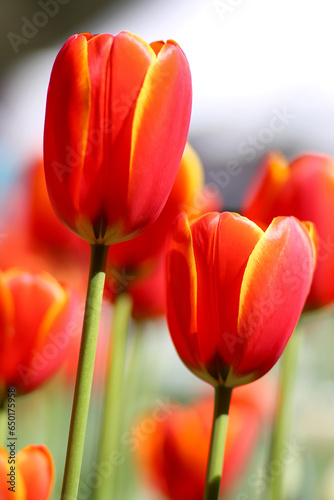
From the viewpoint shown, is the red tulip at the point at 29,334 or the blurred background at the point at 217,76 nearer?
the red tulip at the point at 29,334

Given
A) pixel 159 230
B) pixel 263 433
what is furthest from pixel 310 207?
pixel 263 433

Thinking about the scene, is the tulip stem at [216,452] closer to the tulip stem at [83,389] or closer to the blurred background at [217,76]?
the tulip stem at [83,389]

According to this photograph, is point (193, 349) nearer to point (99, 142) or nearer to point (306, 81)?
point (99, 142)

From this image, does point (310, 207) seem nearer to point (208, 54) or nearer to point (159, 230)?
point (159, 230)

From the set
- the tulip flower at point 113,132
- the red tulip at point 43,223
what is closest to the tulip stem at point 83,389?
the tulip flower at point 113,132

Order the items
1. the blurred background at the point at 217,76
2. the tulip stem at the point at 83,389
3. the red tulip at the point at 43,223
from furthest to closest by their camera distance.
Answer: the blurred background at the point at 217,76 → the red tulip at the point at 43,223 → the tulip stem at the point at 83,389

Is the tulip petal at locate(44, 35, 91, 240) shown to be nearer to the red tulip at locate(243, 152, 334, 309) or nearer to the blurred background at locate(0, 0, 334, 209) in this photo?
the red tulip at locate(243, 152, 334, 309)

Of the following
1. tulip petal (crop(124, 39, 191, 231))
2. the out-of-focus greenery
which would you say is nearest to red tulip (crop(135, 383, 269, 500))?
the out-of-focus greenery
